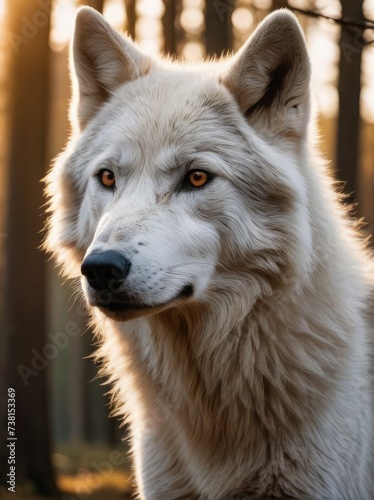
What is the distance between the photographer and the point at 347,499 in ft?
12.6

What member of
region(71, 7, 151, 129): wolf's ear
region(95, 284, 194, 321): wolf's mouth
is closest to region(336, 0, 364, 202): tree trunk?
region(71, 7, 151, 129): wolf's ear

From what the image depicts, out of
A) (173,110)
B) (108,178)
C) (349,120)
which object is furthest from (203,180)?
(349,120)

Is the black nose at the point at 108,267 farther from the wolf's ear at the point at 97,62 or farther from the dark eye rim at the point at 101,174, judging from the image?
the wolf's ear at the point at 97,62

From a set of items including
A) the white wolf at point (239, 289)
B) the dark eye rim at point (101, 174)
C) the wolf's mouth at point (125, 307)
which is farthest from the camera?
the dark eye rim at point (101, 174)

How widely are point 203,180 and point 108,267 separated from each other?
2.80 ft

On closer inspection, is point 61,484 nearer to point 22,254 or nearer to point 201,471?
point 22,254

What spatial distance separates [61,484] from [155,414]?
6055mm

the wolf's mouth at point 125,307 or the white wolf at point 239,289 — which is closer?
the wolf's mouth at point 125,307

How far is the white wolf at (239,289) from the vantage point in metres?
3.83

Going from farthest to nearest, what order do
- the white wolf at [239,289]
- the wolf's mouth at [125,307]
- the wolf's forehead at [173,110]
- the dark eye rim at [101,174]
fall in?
1. the dark eye rim at [101,174]
2. the wolf's forehead at [173,110]
3. the white wolf at [239,289]
4. the wolf's mouth at [125,307]

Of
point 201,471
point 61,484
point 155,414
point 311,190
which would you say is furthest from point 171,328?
point 61,484

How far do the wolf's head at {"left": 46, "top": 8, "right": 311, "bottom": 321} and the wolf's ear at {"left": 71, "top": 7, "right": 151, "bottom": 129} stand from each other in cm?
2

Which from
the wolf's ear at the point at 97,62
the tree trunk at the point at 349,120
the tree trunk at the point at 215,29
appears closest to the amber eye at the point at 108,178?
the wolf's ear at the point at 97,62

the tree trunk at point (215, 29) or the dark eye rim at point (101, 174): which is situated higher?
the tree trunk at point (215, 29)
